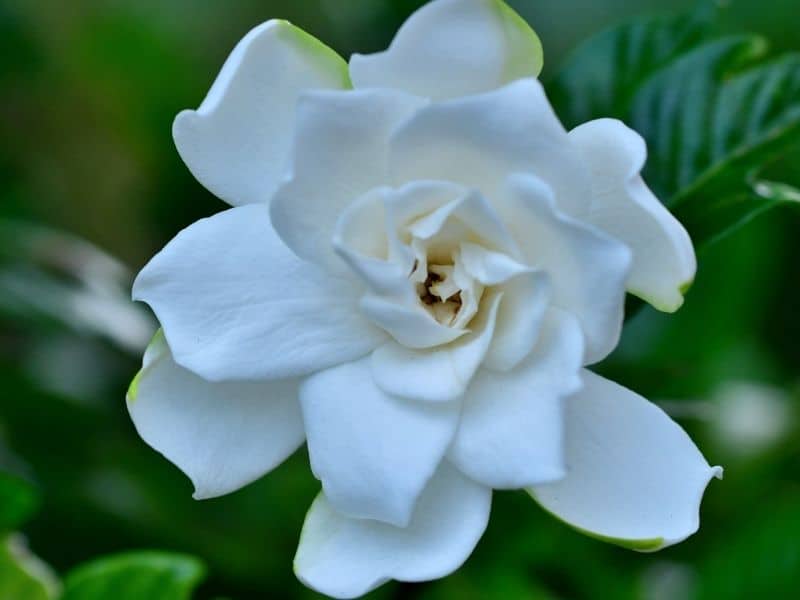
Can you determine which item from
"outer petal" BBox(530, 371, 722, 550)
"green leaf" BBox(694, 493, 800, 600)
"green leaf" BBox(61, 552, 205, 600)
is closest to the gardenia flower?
"outer petal" BBox(530, 371, 722, 550)

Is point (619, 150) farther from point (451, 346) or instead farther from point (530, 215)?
point (451, 346)

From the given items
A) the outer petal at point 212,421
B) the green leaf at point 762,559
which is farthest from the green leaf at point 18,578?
the green leaf at point 762,559

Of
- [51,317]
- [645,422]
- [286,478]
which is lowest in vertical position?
[286,478]

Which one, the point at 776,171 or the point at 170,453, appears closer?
the point at 170,453

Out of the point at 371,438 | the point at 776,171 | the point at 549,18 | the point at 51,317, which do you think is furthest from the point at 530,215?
the point at 549,18

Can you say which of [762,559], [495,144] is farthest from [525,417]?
[762,559]

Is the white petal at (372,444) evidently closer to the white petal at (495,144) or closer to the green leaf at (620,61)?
the white petal at (495,144)

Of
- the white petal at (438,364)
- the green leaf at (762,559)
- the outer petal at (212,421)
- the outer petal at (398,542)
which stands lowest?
the green leaf at (762,559)
